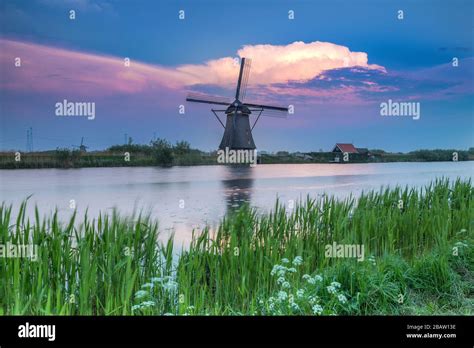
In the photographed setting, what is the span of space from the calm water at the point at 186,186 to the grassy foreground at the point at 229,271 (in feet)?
1.03

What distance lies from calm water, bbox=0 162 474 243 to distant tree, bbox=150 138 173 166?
184mm

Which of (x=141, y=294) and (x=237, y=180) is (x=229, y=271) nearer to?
(x=141, y=294)

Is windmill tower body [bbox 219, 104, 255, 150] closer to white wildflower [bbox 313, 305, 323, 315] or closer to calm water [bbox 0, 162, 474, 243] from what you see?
calm water [bbox 0, 162, 474, 243]

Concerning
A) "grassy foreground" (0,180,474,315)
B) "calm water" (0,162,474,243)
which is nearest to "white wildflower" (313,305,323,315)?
"grassy foreground" (0,180,474,315)

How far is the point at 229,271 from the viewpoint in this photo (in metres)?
3.05

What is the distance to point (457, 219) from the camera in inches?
167

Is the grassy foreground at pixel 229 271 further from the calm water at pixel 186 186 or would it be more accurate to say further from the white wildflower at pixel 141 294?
the calm water at pixel 186 186

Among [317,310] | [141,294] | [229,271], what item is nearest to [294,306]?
[317,310]

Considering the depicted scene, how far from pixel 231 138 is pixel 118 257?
1045 cm

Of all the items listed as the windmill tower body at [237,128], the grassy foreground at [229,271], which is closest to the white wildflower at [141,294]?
the grassy foreground at [229,271]

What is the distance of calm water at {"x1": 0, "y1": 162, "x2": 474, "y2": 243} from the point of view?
11.7ft

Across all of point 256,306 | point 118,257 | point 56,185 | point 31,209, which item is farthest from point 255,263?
point 56,185

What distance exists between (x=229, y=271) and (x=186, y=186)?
3.22 metres

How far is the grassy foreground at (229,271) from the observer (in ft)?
8.51
